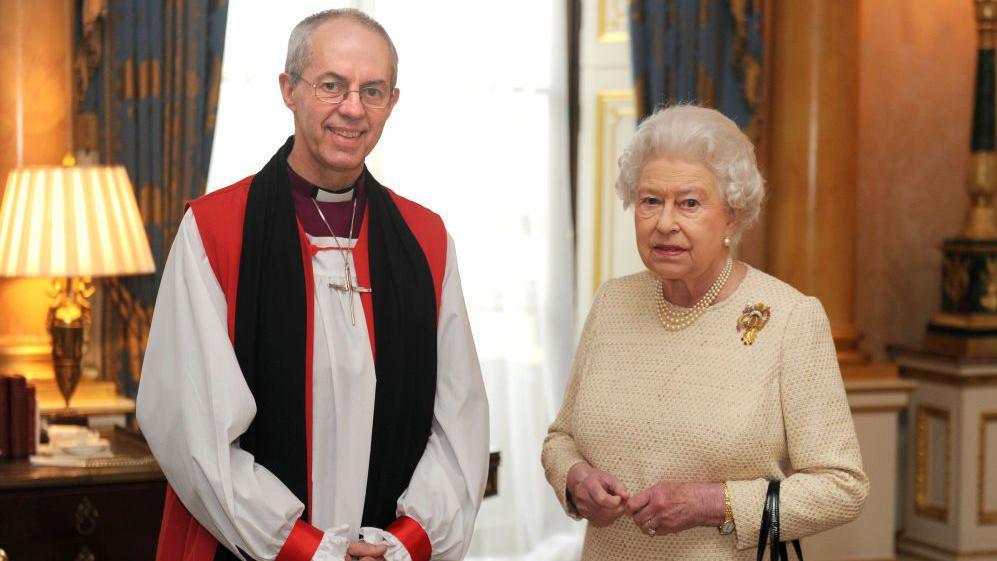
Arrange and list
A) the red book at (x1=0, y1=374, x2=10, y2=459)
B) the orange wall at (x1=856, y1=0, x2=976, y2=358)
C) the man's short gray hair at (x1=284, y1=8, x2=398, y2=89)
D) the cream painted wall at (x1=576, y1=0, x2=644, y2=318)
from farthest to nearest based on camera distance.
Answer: the orange wall at (x1=856, y1=0, x2=976, y2=358)
the cream painted wall at (x1=576, y1=0, x2=644, y2=318)
the red book at (x1=0, y1=374, x2=10, y2=459)
the man's short gray hair at (x1=284, y1=8, x2=398, y2=89)

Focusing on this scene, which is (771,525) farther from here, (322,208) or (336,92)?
(336,92)

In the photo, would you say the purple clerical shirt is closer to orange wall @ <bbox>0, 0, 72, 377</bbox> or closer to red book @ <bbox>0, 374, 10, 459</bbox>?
red book @ <bbox>0, 374, 10, 459</bbox>

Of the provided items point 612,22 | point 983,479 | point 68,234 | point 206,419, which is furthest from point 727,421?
point 983,479

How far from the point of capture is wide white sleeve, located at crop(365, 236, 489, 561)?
246 centimetres

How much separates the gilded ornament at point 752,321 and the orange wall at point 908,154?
12.0 feet

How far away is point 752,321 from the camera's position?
8.57 feet

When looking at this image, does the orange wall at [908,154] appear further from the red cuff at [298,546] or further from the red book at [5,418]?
the red cuff at [298,546]

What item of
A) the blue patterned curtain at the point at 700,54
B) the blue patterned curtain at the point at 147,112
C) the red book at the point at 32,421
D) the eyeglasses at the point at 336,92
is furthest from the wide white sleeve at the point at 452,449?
the blue patterned curtain at the point at 700,54

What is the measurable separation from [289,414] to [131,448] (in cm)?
170

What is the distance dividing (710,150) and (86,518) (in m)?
2.14

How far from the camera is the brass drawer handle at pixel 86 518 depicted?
3.59 m

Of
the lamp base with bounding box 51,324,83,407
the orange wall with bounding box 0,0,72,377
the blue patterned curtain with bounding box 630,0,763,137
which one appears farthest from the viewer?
the blue patterned curtain with bounding box 630,0,763,137

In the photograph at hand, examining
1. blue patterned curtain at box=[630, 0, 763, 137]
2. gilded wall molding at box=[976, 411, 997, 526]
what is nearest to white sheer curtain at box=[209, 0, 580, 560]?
blue patterned curtain at box=[630, 0, 763, 137]

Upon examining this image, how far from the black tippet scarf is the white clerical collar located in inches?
2.2
